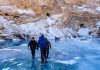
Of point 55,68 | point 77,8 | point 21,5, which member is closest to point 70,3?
point 77,8

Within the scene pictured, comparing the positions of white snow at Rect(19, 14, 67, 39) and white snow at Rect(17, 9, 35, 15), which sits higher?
white snow at Rect(17, 9, 35, 15)

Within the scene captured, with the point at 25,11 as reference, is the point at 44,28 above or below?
below

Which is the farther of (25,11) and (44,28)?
(25,11)

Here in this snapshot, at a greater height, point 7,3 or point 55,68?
point 7,3

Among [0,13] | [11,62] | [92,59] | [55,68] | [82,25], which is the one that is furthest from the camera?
[82,25]

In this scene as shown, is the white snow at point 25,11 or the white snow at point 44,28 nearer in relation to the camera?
the white snow at point 44,28

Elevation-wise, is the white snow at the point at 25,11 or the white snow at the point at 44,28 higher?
the white snow at the point at 25,11

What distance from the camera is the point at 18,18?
37.1 metres

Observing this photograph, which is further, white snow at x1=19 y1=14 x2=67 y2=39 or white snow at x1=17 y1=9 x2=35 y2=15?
white snow at x1=17 y1=9 x2=35 y2=15

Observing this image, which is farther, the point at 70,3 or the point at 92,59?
the point at 70,3

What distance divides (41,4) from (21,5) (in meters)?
Answer: 2.81

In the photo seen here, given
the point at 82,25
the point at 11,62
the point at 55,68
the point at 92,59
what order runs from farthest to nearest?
1. the point at 82,25
2. the point at 92,59
3. the point at 11,62
4. the point at 55,68

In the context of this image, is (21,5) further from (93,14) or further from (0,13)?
(93,14)

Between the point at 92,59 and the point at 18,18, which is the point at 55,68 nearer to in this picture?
the point at 92,59
